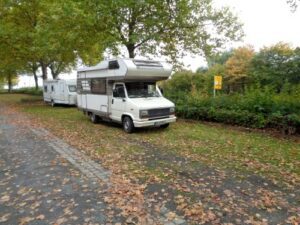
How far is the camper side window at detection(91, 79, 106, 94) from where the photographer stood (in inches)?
474

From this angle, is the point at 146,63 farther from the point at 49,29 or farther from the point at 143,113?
the point at 49,29

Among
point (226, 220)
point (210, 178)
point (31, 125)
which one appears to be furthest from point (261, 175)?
point (31, 125)

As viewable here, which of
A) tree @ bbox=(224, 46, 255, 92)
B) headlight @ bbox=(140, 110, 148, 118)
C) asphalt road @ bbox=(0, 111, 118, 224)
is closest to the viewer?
asphalt road @ bbox=(0, 111, 118, 224)

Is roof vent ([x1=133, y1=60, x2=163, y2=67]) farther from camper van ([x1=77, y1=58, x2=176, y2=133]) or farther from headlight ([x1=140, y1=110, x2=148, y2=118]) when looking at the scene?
headlight ([x1=140, y1=110, x2=148, y2=118])

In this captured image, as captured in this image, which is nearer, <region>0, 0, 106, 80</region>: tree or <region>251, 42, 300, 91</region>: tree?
<region>0, 0, 106, 80</region>: tree

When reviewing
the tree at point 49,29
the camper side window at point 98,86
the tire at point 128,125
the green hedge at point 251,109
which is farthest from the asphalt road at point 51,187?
the tree at point 49,29

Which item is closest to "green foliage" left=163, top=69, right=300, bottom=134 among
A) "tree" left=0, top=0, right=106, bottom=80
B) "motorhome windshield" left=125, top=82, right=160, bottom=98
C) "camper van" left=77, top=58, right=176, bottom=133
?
"camper van" left=77, top=58, right=176, bottom=133

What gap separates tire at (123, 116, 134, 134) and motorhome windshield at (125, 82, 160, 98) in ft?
3.17

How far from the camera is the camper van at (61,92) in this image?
70.2 ft

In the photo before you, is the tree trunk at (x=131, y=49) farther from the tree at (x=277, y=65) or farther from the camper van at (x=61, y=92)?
the tree at (x=277, y=65)

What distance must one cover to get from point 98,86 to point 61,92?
10928 millimetres

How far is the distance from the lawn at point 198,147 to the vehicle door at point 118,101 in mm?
713

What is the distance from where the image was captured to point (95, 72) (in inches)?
496

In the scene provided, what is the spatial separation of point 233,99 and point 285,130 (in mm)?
2839
